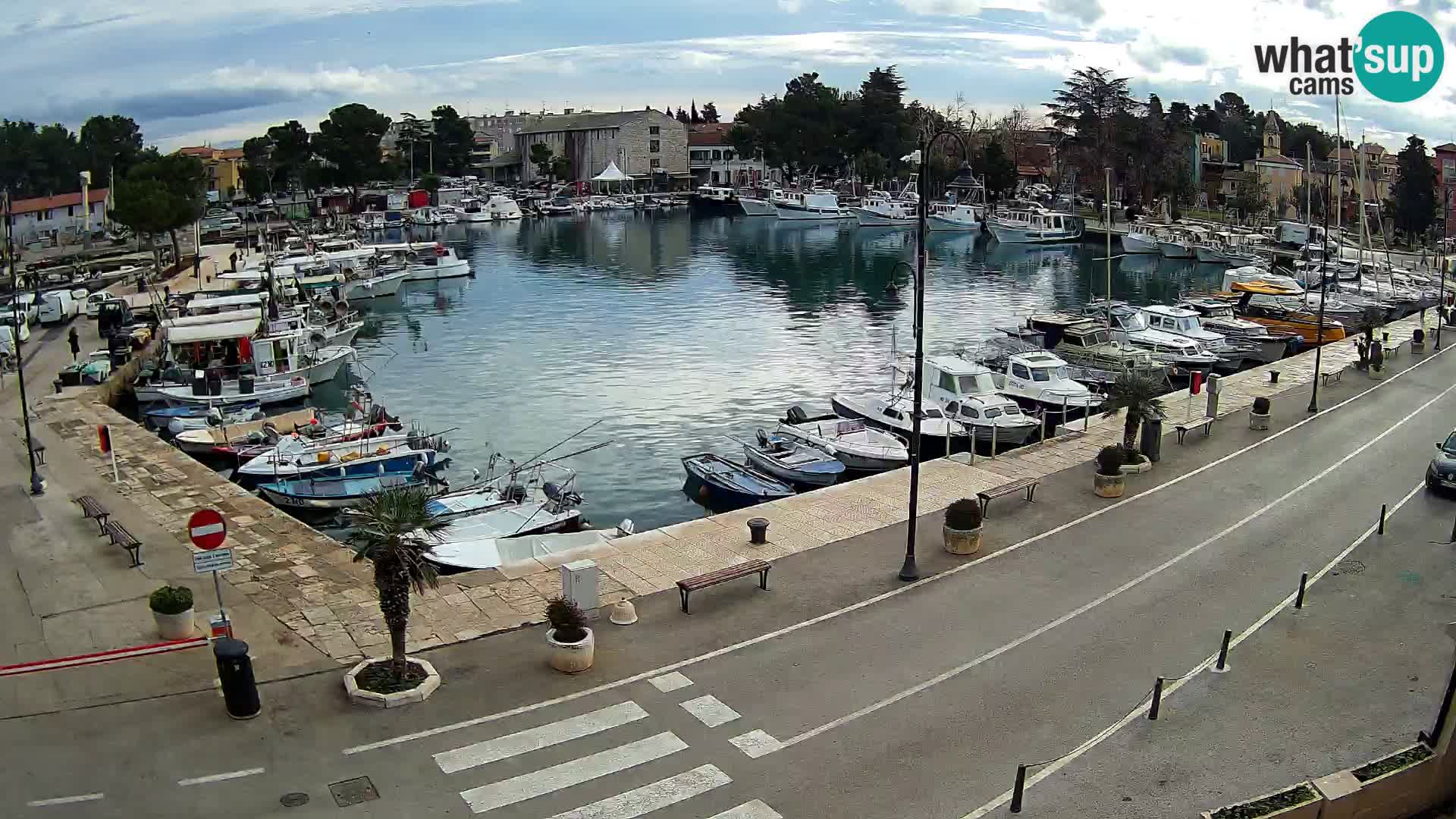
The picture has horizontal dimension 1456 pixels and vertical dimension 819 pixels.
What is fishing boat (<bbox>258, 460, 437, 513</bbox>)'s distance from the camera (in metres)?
32.1

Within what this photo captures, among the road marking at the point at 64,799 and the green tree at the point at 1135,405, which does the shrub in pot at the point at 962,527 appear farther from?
the road marking at the point at 64,799

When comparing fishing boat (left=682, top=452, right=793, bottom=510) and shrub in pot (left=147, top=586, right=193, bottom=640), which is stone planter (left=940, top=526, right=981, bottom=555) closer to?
fishing boat (left=682, top=452, right=793, bottom=510)

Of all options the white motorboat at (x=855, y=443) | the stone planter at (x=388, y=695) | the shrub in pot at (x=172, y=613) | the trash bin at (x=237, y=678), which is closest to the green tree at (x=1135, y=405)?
the white motorboat at (x=855, y=443)

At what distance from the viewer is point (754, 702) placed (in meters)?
16.4

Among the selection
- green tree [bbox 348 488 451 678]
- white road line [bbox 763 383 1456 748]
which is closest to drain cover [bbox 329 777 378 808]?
green tree [bbox 348 488 451 678]

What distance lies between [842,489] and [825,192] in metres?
123

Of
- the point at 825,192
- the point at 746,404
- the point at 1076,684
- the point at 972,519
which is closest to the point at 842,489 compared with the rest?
the point at 972,519

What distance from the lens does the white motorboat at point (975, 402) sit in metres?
35.8

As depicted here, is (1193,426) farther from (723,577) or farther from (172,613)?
(172,613)

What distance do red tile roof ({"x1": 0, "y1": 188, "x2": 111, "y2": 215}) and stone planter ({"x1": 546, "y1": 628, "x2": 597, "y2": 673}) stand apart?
10897cm

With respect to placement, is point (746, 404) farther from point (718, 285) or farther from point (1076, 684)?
point (718, 285)

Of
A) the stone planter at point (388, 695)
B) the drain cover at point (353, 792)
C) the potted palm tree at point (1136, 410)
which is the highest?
the potted palm tree at point (1136, 410)

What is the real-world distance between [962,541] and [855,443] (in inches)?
493

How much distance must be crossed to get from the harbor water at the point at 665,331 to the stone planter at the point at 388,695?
1315cm
